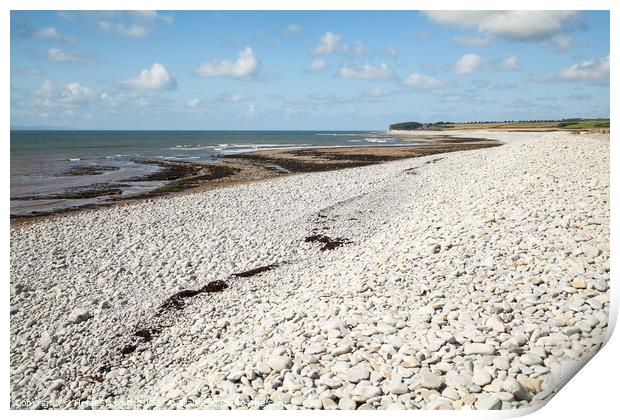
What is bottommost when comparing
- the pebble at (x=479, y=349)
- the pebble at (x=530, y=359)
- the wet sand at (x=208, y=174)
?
the pebble at (x=530, y=359)

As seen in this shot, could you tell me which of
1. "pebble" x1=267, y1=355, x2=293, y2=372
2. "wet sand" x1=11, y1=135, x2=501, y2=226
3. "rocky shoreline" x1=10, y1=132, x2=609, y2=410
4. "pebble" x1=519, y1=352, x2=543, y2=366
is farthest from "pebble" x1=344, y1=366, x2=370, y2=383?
"wet sand" x1=11, y1=135, x2=501, y2=226

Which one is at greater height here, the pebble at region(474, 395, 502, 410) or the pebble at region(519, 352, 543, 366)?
the pebble at region(519, 352, 543, 366)

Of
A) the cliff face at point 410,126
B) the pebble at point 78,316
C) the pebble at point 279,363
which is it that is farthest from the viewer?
the cliff face at point 410,126

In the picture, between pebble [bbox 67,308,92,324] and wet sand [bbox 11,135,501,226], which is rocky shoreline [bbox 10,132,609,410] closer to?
pebble [bbox 67,308,92,324]

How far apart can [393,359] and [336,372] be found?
0.73m

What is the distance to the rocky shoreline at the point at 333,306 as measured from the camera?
5398 millimetres

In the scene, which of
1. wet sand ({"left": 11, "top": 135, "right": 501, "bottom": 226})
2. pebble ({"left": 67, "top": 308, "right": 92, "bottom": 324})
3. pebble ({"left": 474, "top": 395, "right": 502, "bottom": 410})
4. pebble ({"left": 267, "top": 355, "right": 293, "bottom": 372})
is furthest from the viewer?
wet sand ({"left": 11, "top": 135, "right": 501, "bottom": 226})

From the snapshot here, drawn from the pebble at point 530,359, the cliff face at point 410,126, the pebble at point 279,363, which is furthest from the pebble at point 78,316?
the cliff face at point 410,126

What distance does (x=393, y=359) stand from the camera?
555 centimetres

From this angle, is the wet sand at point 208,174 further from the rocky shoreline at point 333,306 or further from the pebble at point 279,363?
the pebble at point 279,363

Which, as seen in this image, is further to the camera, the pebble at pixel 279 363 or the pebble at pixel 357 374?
the pebble at pixel 279 363

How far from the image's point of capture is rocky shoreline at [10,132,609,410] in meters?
5.40

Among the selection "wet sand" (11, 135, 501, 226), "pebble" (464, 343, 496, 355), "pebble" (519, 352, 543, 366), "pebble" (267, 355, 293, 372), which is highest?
"wet sand" (11, 135, 501, 226)
